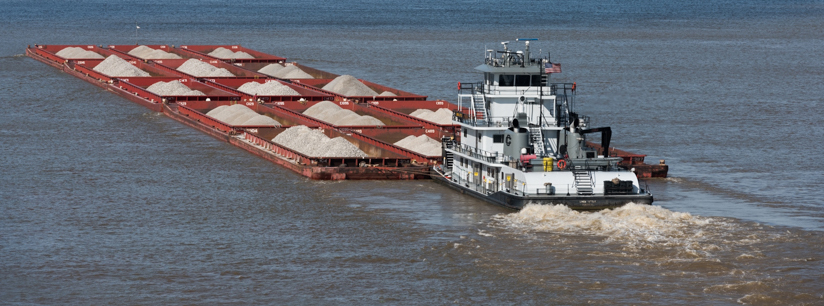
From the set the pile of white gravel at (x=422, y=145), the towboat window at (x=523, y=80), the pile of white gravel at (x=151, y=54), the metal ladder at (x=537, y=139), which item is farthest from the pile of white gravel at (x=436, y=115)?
the pile of white gravel at (x=151, y=54)

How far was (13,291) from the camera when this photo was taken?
2802cm

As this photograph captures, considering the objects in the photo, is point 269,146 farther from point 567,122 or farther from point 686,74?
point 686,74

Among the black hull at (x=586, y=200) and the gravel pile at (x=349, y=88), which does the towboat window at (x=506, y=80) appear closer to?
the black hull at (x=586, y=200)

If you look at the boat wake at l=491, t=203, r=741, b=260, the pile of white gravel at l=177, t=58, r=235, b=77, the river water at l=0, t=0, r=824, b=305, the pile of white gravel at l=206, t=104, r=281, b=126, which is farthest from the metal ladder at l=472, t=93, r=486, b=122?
the pile of white gravel at l=177, t=58, r=235, b=77

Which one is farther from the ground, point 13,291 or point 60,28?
point 60,28

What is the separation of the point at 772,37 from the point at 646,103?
6577 cm

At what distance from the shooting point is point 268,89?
66.1 m

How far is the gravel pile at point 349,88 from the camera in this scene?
6519 cm

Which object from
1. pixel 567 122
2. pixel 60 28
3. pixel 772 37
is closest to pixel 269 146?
pixel 567 122

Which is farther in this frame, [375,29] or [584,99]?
[375,29]

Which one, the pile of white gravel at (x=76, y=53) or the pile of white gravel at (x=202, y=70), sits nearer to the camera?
the pile of white gravel at (x=202, y=70)

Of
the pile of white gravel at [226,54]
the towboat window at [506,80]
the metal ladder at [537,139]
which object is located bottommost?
the metal ladder at [537,139]

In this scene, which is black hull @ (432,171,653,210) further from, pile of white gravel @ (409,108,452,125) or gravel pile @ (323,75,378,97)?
gravel pile @ (323,75,378,97)

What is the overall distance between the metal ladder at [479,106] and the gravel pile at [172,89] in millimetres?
27304
